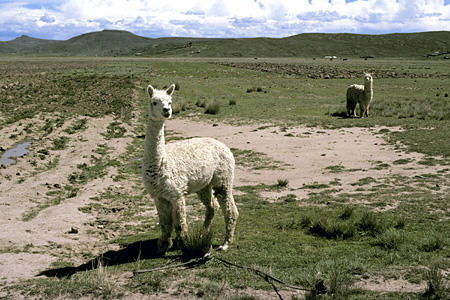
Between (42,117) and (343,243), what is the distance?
17326 millimetres

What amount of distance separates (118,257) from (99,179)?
5.27 metres

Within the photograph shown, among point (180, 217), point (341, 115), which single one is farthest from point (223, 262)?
point (341, 115)

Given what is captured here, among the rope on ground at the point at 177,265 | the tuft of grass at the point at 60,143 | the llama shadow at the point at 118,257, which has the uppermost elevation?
the tuft of grass at the point at 60,143

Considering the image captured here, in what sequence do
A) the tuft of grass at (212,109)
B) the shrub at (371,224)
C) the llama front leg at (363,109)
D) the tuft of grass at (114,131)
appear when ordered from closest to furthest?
the shrub at (371,224)
the tuft of grass at (114,131)
the llama front leg at (363,109)
the tuft of grass at (212,109)

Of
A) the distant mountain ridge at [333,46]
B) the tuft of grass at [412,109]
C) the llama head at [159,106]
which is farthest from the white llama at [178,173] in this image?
the distant mountain ridge at [333,46]

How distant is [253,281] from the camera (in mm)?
5594

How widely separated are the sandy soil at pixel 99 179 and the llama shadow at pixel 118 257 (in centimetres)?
25

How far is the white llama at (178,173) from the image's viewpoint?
20.9 ft

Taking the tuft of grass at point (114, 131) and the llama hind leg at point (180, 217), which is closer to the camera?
the llama hind leg at point (180, 217)

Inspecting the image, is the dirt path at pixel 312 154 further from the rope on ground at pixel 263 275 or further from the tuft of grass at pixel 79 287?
the tuft of grass at pixel 79 287

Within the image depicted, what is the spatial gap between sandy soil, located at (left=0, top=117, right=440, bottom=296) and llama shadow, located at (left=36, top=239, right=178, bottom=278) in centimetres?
25

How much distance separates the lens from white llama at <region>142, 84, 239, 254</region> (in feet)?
20.9

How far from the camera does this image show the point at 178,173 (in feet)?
21.6

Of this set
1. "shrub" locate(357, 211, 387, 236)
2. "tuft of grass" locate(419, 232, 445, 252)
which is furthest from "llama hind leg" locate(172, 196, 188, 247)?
"tuft of grass" locate(419, 232, 445, 252)
